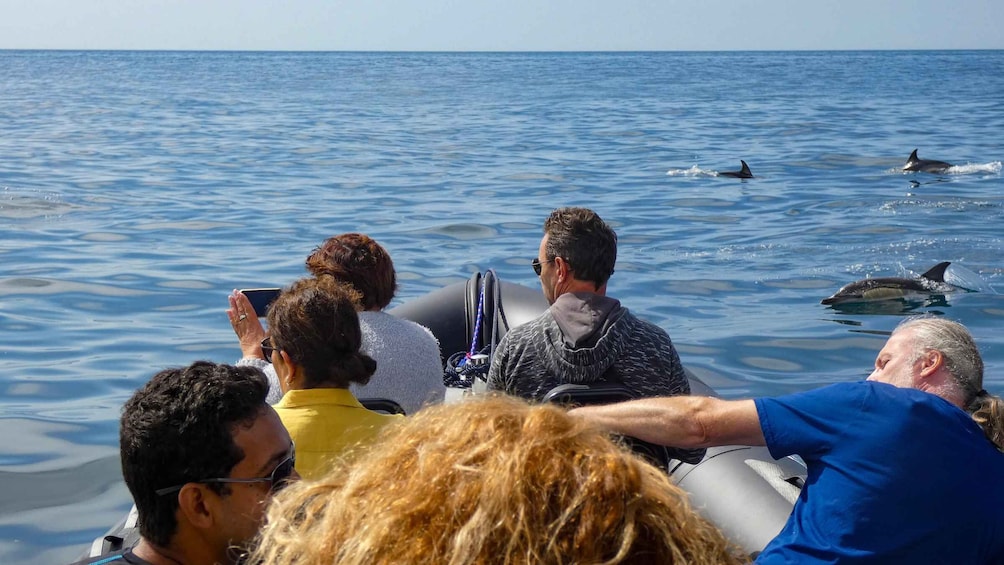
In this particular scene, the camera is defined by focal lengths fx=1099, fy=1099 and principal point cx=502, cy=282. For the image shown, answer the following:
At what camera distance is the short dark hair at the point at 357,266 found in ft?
13.7

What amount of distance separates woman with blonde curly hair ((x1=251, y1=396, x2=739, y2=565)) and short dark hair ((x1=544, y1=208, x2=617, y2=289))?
2773mm

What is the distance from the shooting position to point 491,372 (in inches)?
156

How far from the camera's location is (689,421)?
284cm

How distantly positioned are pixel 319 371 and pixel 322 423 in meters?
0.17

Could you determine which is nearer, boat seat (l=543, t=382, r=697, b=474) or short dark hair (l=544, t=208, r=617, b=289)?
boat seat (l=543, t=382, r=697, b=474)

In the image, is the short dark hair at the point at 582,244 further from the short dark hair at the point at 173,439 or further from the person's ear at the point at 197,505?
the person's ear at the point at 197,505

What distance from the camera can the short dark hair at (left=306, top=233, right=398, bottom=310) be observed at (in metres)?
4.17

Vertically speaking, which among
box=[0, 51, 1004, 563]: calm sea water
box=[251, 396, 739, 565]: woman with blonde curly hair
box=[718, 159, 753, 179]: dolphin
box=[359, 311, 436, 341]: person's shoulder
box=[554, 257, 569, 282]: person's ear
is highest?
box=[251, 396, 739, 565]: woman with blonde curly hair

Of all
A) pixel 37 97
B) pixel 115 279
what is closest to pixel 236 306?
pixel 115 279

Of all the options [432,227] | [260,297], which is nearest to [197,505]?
[260,297]

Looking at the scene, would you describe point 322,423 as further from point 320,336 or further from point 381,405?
point 381,405

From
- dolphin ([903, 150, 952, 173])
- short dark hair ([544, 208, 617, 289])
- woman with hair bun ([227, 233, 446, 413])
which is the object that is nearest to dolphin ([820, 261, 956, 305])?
short dark hair ([544, 208, 617, 289])

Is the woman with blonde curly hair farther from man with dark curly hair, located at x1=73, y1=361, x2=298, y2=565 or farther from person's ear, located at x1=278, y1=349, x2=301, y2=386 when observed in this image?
person's ear, located at x1=278, y1=349, x2=301, y2=386

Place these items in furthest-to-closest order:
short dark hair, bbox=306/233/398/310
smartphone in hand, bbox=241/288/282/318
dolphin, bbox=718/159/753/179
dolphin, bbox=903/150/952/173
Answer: dolphin, bbox=903/150/952/173
dolphin, bbox=718/159/753/179
smartphone in hand, bbox=241/288/282/318
short dark hair, bbox=306/233/398/310
